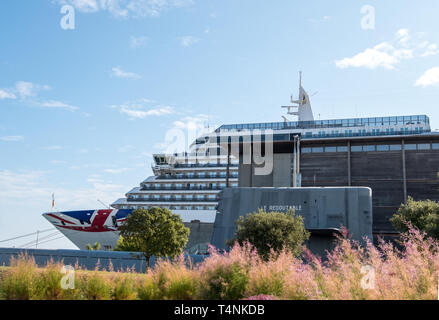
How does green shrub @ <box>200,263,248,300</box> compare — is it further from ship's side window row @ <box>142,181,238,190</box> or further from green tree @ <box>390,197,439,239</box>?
ship's side window row @ <box>142,181,238,190</box>

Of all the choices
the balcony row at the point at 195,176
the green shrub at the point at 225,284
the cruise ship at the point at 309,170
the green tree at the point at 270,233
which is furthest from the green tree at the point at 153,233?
the balcony row at the point at 195,176

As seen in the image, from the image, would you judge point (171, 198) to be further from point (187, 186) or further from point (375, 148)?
point (375, 148)

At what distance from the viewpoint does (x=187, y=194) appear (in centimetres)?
6400

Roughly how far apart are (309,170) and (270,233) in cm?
3218

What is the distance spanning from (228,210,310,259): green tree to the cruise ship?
2310cm

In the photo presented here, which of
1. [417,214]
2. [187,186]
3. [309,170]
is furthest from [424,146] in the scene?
[187,186]

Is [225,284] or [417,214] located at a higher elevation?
[417,214]

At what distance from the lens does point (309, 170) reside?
5234 centimetres

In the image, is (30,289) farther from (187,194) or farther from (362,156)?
(187,194)

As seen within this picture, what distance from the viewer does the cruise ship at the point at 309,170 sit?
162 ft

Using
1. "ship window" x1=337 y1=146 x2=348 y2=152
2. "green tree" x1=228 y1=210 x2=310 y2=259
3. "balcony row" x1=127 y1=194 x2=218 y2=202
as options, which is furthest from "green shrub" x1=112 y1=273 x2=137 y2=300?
"balcony row" x1=127 y1=194 x2=218 y2=202
